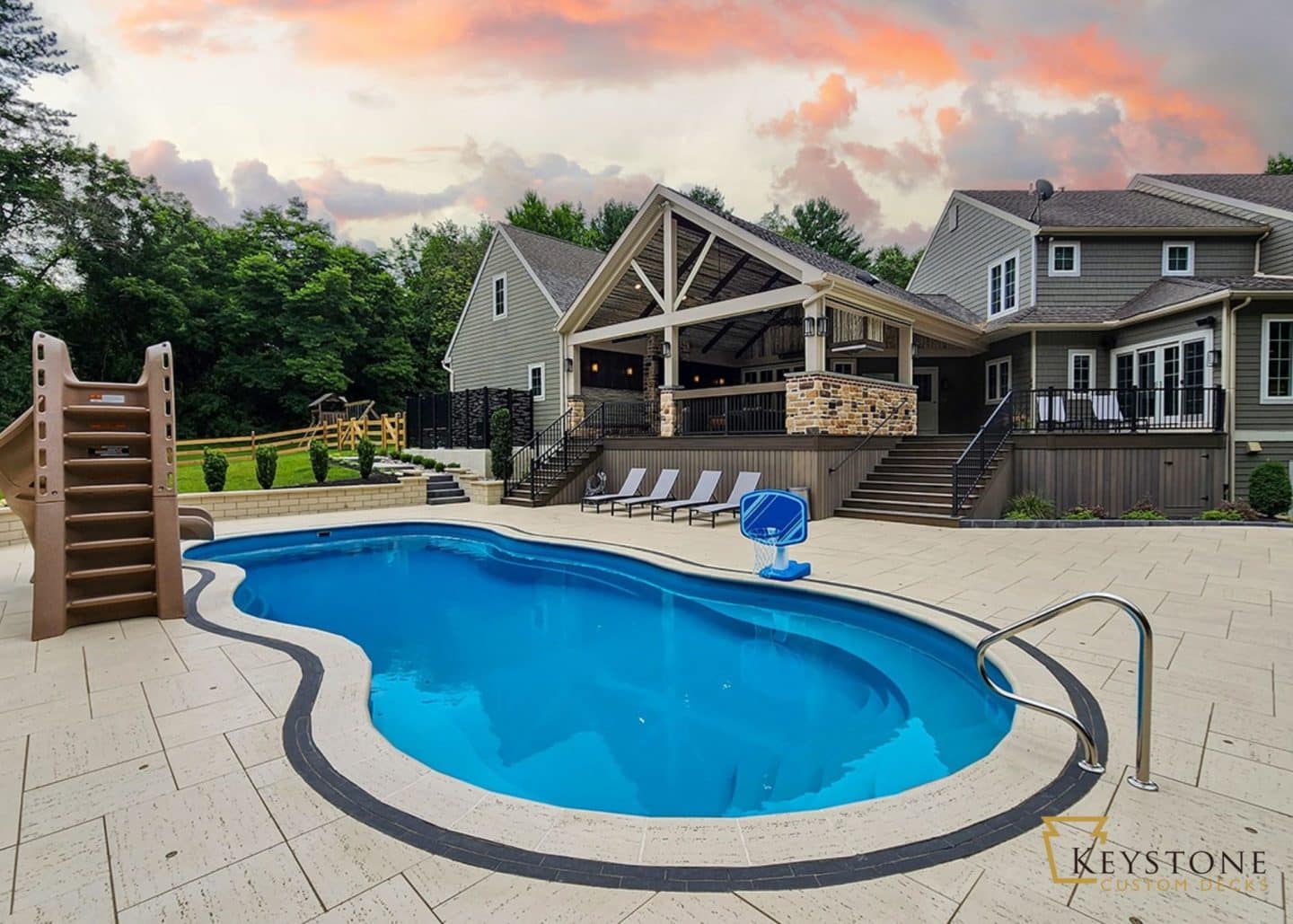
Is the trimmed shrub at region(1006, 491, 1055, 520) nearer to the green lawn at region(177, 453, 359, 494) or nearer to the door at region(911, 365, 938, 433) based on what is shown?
the door at region(911, 365, 938, 433)

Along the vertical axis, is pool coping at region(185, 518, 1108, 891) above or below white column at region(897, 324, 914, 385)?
below

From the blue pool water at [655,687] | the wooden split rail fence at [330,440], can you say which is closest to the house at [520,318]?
the wooden split rail fence at [330,440]

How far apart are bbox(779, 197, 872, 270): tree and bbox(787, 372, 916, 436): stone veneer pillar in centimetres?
2411

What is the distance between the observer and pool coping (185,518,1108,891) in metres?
2.18

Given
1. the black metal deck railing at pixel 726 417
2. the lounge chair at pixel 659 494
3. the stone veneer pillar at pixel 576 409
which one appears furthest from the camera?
the stone veneer pillar at pixel 576 409

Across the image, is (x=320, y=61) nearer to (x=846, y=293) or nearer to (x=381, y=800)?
(x=846, y=293)

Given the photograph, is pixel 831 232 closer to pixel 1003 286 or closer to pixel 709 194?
pixel 709 194

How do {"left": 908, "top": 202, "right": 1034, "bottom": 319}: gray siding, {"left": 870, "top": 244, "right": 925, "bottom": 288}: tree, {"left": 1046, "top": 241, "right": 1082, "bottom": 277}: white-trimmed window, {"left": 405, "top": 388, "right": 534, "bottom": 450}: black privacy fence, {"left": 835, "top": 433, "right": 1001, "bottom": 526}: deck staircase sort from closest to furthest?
{"left": 835, "top": 433, "right": 1001, "bottom": 526}: deck staircase, {"left": 1046, "top": 241, "right": 1082, "bottom": 277}: white-trimmed window, {"left": 908, "top": 202, "right": 1034, "bottom": 319}: gray siding, {"left": 405, "top": 388, "right": 534, "bottom": 450}: black privacy fence, {"left": 870, "top": 244, "right": 925, "bottom": 288}: tree

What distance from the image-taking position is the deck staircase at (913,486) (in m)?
11.0

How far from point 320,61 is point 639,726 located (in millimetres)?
13221

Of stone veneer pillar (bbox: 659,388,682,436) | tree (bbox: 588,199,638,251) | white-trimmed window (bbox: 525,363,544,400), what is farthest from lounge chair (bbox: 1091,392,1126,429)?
tree (bbox: 588,199,638,251)

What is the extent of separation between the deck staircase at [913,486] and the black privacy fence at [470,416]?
1045 centimetres

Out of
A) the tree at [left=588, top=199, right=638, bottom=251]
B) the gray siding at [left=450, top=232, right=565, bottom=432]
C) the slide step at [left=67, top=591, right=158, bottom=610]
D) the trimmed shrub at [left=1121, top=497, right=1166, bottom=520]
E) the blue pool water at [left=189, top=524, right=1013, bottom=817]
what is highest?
the tree at [left=588, top=199, right=638, bottom=251]

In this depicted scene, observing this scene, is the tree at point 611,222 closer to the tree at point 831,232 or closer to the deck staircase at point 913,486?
the tree at point 831,232
